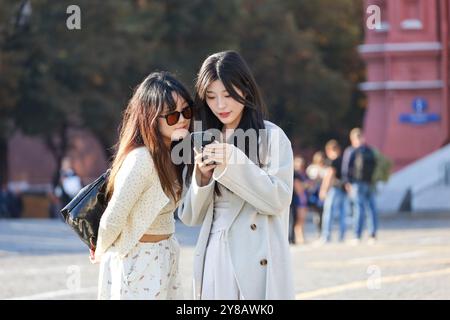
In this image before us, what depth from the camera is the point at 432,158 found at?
38031 millimetres

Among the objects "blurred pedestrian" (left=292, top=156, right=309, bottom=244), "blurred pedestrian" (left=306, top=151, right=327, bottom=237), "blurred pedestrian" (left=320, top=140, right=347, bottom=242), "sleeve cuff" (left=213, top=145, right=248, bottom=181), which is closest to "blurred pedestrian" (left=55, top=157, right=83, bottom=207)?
"blurred pedestrian" (left=306, top=151, right=327, bottom=237)

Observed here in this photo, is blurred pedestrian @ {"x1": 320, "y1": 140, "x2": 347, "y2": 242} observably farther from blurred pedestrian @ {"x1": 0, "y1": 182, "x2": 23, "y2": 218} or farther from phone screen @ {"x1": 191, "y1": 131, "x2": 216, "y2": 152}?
blurred pedestrian @ {"x1": 0, "y1": 182, "x2": 23, "y2": 218}

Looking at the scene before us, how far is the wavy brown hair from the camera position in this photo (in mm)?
6367

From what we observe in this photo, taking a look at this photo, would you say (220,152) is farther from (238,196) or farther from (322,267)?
(322,267)

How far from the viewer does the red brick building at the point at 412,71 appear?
40.0 m

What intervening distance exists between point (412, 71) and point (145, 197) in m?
34.9

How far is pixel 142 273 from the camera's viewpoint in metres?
6.34

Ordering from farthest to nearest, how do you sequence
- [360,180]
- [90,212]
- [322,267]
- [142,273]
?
[360,180] → [322,267] → [90,212] → [142,273]

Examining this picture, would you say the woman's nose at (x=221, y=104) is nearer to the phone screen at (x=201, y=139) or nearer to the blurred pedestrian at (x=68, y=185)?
the phone screen at (x=201, y=139)

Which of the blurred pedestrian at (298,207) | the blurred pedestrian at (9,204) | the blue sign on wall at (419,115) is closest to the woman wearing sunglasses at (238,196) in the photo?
the blurred pedestrian at (298,207)

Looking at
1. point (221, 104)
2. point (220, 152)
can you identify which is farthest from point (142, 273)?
point (221, 104)

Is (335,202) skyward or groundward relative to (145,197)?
groundward

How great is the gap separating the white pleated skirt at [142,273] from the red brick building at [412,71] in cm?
3388

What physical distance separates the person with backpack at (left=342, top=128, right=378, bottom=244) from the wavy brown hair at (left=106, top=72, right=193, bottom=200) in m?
15.6
